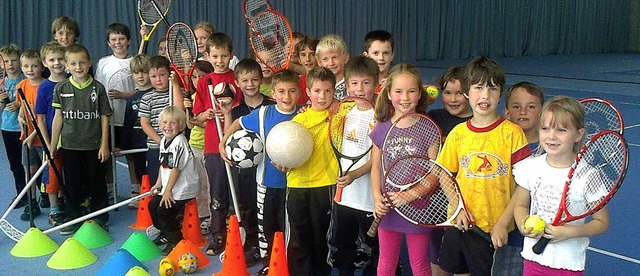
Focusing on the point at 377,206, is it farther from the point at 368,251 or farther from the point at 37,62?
the point at 37,62

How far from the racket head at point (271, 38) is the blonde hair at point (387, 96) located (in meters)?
1.56

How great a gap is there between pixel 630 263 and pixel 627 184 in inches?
88.0

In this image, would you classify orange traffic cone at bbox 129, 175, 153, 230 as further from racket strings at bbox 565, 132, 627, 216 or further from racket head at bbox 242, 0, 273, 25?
racket strings at bbox 565, 132, 627, 216

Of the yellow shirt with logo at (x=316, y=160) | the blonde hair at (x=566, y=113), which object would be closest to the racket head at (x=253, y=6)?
the yellow shirt with logo at (x=316, y=160)

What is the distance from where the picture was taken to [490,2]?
21.3 meters

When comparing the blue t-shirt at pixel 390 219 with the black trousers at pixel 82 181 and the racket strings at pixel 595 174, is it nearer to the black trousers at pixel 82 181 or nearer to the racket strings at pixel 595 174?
the racket strings at pixel 595 174

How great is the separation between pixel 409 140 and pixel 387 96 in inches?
12.4

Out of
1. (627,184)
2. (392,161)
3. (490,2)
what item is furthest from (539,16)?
(392,161)

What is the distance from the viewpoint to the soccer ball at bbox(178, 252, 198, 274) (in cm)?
398

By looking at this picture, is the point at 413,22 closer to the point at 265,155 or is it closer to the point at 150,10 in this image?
the point at 150,10

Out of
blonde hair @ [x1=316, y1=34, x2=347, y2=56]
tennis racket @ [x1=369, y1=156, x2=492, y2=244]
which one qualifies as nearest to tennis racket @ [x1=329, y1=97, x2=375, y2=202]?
tennis racket @ [x1=369, y1=156, x2=492, y2=244]

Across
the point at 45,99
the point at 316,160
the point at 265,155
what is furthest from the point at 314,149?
the point at 45,99

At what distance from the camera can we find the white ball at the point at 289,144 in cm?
341

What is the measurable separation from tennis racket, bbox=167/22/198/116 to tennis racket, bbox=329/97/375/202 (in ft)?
5.11
